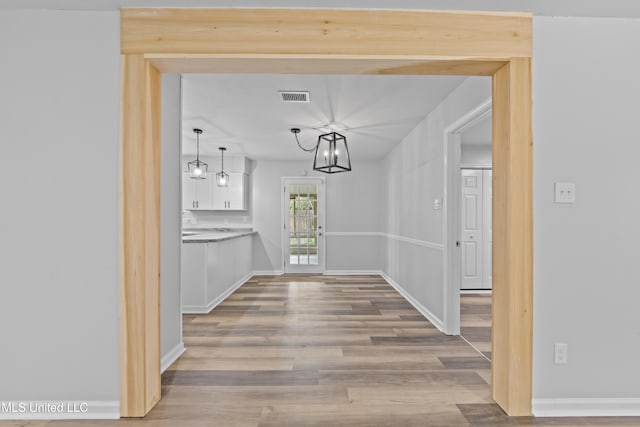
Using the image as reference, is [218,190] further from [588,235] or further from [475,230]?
[588,235]

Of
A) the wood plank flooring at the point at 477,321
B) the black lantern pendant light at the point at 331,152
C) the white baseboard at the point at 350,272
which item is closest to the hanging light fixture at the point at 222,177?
the black lantern pendant light at the point at 331,152

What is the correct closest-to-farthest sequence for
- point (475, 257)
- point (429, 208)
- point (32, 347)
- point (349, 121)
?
point (32, 347), point (429, 208), point (349, 121), point (475, 257)

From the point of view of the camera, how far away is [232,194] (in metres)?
6.90

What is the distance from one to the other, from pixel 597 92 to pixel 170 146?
3.13m

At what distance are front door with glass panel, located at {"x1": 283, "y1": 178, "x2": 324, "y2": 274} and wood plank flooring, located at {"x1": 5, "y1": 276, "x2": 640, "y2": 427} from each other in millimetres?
3024

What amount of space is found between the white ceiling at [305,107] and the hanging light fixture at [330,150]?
154mm

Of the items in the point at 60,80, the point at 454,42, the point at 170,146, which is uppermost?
the point at 454,42

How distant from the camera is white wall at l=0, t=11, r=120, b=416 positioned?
200 cm

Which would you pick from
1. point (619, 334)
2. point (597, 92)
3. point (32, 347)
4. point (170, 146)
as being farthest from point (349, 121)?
point (32, 347)

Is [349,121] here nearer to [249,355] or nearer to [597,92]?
[597,92]

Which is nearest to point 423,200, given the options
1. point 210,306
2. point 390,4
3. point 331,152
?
point 331,152

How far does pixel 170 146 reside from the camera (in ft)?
9.63

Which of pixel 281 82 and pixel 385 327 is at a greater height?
pixel 281 82

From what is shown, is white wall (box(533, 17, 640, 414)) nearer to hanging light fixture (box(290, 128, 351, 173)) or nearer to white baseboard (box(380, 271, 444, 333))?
white baseboard (box(380, 271, 444, 333))
